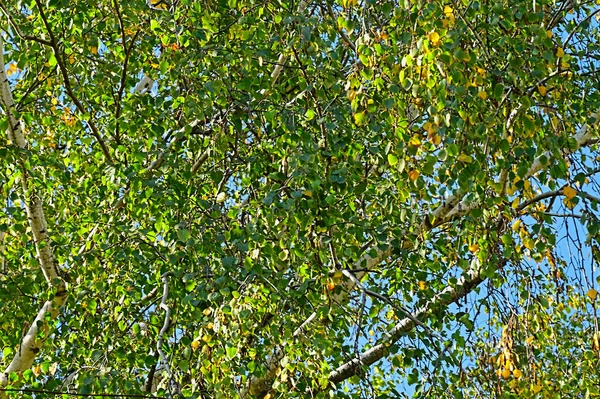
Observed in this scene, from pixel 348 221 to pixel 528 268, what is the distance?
0.78 m

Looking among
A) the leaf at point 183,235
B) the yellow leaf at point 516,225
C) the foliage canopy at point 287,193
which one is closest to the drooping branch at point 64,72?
the foliage canopy at point 287,193

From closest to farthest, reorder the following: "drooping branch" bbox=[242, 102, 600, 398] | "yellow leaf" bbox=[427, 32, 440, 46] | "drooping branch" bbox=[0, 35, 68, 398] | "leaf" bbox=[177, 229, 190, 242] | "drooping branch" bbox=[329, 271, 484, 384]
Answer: "yellow leaf" bbox=[427, 32, 440, 46] < "leaf" bbox=[177, 229, 190, 242] < "drooping branch" bbox=[329, 271, 484, 384] < "drooping branch" bbox=[0, 35, 68, 398] < "drooping branch" bbox=[242, 102, 600, 398]

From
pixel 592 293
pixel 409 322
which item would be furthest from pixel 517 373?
pixel 409 322

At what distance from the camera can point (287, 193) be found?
352cm

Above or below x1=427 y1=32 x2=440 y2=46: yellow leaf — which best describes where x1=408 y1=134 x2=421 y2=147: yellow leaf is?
below

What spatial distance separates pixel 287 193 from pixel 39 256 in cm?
138

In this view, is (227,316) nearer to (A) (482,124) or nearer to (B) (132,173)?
(B) (132,173)

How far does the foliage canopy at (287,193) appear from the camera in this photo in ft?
10.2

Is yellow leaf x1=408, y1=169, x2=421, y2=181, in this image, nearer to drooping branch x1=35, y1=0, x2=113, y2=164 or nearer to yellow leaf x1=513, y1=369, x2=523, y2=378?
yellow leaf x1=513, y1=369, x2=523, y2=378

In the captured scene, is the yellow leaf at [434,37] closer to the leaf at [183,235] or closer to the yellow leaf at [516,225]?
the yellow leaf at [516,225]

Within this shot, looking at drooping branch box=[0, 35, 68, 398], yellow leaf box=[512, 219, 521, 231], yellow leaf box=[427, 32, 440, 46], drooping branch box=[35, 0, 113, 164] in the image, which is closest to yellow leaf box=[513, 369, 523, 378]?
yellow leaf box=[512, 219, 521, 231]

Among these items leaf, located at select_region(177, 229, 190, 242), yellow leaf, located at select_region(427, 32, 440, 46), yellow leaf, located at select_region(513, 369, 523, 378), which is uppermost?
yellow leaf, located at select_region(427, 32, 440, 46)

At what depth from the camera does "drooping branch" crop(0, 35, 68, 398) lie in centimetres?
407

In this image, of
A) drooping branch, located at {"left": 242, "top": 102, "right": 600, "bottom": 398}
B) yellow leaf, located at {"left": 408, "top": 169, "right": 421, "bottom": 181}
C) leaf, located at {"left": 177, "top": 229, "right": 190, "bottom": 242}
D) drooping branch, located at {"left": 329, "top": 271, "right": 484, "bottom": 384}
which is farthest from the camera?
drooping branch, located at {"left": 242, "top": 102, "right": 600, "bottom": 398}
